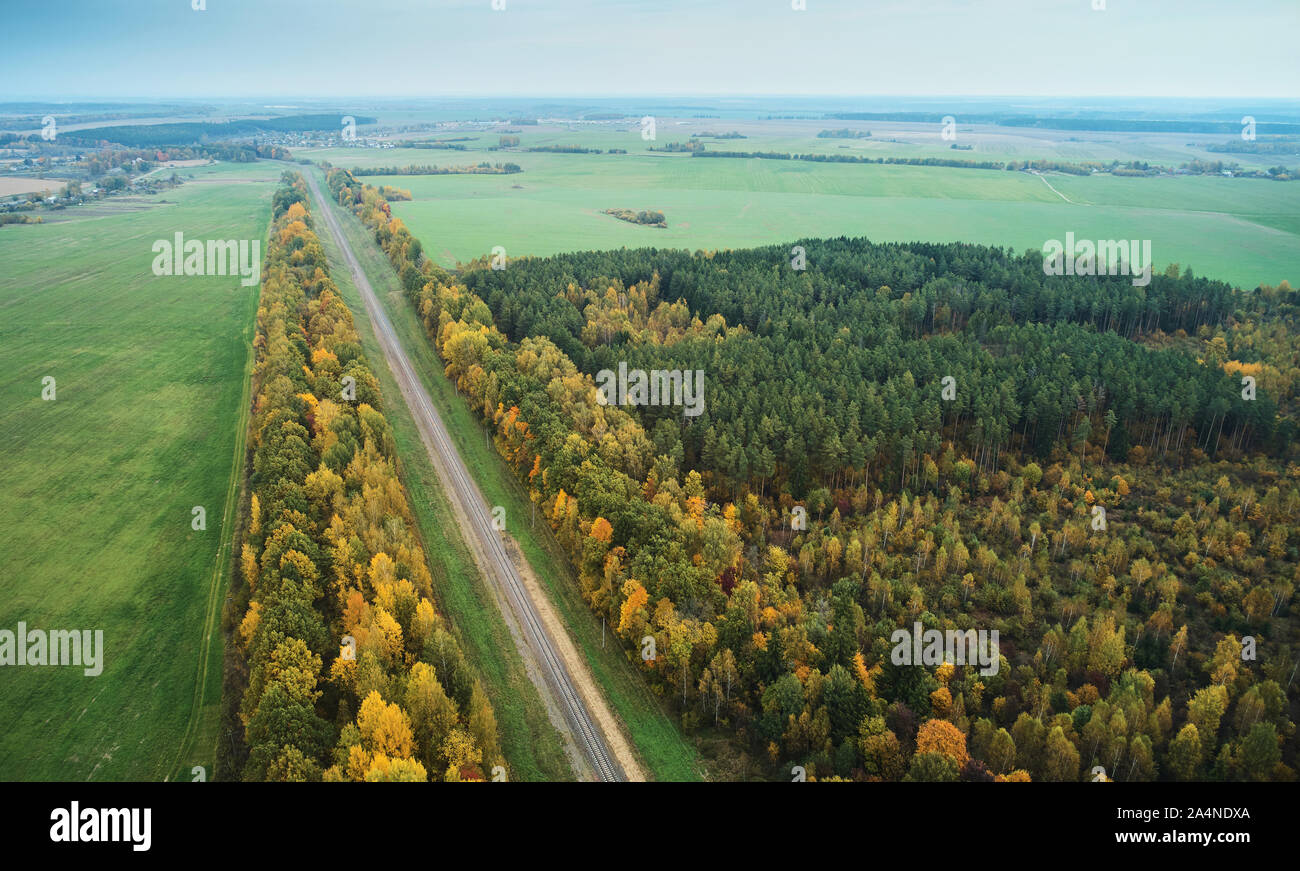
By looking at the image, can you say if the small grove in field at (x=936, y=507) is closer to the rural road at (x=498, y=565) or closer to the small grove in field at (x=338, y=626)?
the rural road at (x=498, y=565)

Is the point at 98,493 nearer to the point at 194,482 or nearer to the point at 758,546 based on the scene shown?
the point at 194,482

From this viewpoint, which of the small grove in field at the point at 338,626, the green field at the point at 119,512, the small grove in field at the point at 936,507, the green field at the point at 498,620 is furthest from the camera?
the green field at the point at 498,620

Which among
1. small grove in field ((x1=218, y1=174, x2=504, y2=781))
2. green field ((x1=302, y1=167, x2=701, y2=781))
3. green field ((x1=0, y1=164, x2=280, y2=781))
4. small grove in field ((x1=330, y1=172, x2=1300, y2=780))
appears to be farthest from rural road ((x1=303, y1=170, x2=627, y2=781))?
green field ((x1=0, y1=164, x2=280, y2=781))

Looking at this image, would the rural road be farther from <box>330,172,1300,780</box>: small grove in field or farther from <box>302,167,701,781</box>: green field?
<box>330,172,1300,780</box>: small grove in field

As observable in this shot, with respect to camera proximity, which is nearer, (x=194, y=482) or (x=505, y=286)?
(x=194, y=482)

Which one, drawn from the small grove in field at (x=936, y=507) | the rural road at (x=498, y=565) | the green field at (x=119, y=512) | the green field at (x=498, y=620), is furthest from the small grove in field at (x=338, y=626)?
the small grove in field at (x=936, y=507)
